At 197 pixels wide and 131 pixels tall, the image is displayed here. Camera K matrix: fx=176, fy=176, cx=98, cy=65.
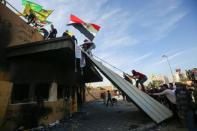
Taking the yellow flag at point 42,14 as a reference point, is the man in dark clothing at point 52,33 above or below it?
below

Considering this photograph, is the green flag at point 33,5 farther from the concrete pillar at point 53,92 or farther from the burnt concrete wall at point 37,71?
the concrete pillar at point 53,92

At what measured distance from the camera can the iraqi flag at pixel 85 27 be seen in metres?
11.1

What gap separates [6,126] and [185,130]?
6.81 metres

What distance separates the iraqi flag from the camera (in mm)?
11060

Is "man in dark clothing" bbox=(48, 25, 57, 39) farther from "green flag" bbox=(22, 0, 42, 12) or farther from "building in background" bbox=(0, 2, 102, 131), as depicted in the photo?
"green flag" bbox=(22, 0, 42, 12)

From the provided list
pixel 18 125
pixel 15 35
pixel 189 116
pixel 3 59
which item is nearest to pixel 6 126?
pixel 18 125

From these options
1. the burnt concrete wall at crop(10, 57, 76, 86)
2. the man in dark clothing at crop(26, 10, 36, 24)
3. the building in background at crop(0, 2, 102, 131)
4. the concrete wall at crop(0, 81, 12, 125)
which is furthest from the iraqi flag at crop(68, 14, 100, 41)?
the concrete wall at crop(0, 81, 12, 125)

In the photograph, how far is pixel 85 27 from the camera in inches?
455

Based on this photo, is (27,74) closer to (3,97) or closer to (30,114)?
(30,114)

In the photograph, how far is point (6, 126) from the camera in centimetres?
700

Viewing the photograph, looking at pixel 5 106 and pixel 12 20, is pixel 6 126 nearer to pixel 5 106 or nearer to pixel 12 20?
pixel 5 106

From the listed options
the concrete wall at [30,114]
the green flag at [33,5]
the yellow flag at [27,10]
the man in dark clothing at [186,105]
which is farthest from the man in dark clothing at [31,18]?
the man in dark clothing at [186,105]

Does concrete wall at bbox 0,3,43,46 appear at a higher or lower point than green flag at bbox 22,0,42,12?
lower

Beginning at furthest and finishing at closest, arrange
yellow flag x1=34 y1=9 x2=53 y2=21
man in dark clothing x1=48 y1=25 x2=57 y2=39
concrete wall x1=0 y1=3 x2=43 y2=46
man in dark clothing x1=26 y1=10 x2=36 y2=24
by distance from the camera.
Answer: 1. yellow flag x1=34 y1=9 x2=53 y2=21
2. man in dark clothing x1=26 y1=10 x2=36 y2=24
3. man in dark clothing x1=48 y1=25 x2=57 y2=39
4. concrete wall x1=0 y1=3 x2=43 y2=46
